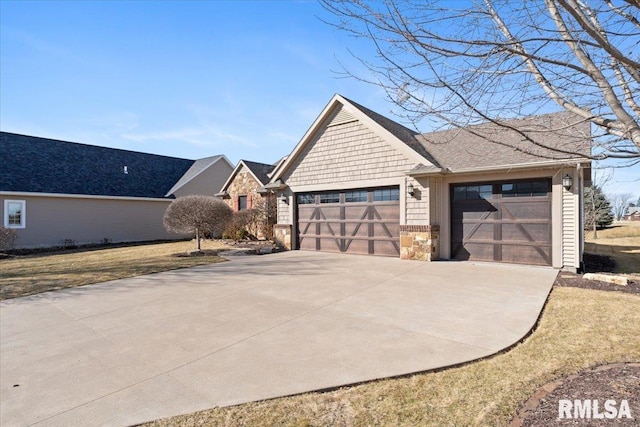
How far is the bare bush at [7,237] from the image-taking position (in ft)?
49.5

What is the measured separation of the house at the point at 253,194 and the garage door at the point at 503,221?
33.6ft

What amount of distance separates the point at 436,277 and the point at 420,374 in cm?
522

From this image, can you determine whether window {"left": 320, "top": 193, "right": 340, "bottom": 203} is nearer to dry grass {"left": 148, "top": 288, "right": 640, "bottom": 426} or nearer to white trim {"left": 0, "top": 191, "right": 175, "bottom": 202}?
dry grass {"left": 148, "top": 288, "right": 640, "bottom": 426}

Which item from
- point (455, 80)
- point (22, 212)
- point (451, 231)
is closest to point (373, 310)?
point (455, 80)

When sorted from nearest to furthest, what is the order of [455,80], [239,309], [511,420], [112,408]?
[511,420], [112,408], [455,80], [239,309]

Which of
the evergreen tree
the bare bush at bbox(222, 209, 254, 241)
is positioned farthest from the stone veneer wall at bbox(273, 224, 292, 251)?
the evergreen tree

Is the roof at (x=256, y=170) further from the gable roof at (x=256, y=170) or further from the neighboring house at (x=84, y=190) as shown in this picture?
the neighboring house at (x=84, y=190)

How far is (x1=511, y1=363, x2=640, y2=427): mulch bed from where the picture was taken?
95.1 inches

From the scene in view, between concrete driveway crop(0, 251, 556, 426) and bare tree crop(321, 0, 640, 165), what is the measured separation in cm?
279

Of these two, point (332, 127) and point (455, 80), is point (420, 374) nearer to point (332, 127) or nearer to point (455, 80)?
point (455, 80)

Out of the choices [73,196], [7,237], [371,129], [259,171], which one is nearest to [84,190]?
[73,196]

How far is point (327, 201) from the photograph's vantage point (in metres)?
13.6

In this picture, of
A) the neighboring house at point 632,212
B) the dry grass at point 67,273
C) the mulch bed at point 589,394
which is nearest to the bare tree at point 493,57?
the mulch bed at point 589,394

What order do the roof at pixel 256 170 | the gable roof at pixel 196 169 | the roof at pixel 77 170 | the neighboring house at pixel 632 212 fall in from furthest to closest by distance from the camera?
the neighboring house at pixel 632 212 → the gable roof at pixel 196 169 → the roof at pixel 256 170 → the roof at pixel 77 170
